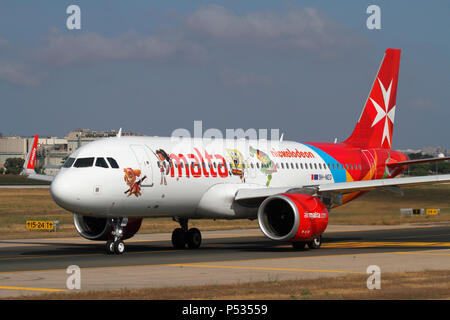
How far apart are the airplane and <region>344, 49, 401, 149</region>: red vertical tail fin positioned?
12.7 ft

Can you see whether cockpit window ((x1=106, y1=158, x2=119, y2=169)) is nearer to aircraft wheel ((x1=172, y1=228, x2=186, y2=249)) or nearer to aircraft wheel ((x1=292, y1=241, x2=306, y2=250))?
aircraft wheel ((x1=172, y1=228, x2=186, y2=249))

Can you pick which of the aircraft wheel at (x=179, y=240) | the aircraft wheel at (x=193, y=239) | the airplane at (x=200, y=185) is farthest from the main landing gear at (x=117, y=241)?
the aircraft wheel at (x=193, y=239)

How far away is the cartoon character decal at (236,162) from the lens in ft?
111

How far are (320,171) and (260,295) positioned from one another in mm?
22121

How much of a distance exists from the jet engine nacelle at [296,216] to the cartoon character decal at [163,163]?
394cm

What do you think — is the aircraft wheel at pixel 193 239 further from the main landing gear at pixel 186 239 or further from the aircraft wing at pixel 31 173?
the aircraft wing at pixel 31 173

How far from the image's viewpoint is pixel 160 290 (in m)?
17.9

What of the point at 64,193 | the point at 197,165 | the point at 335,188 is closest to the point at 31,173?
the point at 197,165

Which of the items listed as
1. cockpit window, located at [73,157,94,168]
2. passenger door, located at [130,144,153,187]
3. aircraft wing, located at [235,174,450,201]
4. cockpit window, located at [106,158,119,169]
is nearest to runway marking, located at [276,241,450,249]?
aircraft wing, located at [235,174,450,201]

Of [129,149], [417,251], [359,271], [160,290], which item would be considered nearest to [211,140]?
[129,149]

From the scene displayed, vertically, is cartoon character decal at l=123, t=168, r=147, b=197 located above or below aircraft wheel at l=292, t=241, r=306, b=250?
above

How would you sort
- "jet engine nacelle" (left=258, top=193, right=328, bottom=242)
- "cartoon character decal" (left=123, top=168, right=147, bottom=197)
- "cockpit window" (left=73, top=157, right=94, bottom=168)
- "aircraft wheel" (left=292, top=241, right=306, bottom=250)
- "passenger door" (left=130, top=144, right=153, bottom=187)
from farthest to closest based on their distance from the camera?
1. "aircraft wheel" (left=292, top=241, right=306, bottom=250)
2. "jet engine nacelle" (left=258, top=193, right=328, bottom=242)
3. "passenger door" (left=130, top=144, right=153, bottom=187)
4. "cartoon character decal" (left=123, top=168, right=147, bottom=197)
5. "cockpit window" (left=73, top=157, right=94, bottom=168)

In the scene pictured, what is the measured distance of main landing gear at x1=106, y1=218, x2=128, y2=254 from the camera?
95.1 feet
